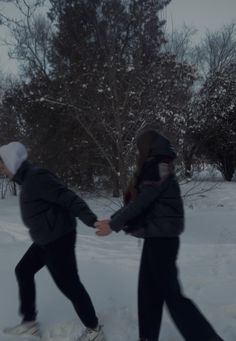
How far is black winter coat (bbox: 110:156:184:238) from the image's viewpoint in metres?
3.00

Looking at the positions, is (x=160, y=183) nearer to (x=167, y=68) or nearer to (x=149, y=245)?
(x=149, y=245)

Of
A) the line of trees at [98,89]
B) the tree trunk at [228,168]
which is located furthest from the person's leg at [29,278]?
the tree trunk at [228,168]

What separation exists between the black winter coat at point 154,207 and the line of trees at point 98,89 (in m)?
6.94

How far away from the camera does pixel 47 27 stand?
585 inches

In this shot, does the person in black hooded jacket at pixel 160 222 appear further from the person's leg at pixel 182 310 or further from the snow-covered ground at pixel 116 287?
the snow-covered ground at pixel 116 287

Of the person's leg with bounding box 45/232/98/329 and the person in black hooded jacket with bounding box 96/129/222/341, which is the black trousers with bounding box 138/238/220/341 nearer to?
the person in black hooded jacket with bounding box 96/129/222/341

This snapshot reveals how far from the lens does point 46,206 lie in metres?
3.40

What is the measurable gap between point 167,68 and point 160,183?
9.13m

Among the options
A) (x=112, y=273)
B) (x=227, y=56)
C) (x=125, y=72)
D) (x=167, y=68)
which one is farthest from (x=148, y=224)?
(x=227, y=56)

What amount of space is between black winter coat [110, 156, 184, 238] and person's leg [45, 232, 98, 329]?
54cm

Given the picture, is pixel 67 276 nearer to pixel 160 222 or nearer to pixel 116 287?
pixel 160 222

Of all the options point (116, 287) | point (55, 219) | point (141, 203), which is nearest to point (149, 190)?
point (141, 203)

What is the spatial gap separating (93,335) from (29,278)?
2.34 feet

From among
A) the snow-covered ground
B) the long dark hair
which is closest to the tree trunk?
the snow-covered ground
